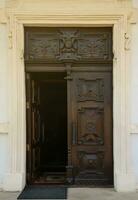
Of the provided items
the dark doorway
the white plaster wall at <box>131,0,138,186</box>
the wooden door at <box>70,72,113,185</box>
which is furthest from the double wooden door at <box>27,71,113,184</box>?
the dark doorway

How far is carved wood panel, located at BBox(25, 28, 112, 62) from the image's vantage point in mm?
8703

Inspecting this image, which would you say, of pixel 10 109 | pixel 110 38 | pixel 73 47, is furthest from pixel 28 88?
pixel 110 38

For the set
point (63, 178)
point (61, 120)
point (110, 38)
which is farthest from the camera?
point (61, 120)

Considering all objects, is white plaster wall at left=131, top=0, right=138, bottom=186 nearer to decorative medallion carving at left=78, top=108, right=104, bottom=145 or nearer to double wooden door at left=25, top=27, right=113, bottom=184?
double wooden door at left=25, top=27, right=113, bottom=184

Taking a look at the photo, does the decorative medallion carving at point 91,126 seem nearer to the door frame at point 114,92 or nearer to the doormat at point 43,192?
the door frame at point 114,92

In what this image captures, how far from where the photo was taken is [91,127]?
28.9 feet

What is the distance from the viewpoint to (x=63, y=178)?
983 centimetres

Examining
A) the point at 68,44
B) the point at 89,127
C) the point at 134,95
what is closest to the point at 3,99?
the point at 68,44

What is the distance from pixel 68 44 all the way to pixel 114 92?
4.32 ft

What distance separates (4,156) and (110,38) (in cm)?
309

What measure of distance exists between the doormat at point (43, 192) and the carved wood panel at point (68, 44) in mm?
2515

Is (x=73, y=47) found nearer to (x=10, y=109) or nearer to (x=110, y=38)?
(x=110, y=38)

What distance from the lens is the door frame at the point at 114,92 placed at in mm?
8328

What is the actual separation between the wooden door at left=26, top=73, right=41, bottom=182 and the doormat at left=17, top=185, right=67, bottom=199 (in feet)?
1.15
